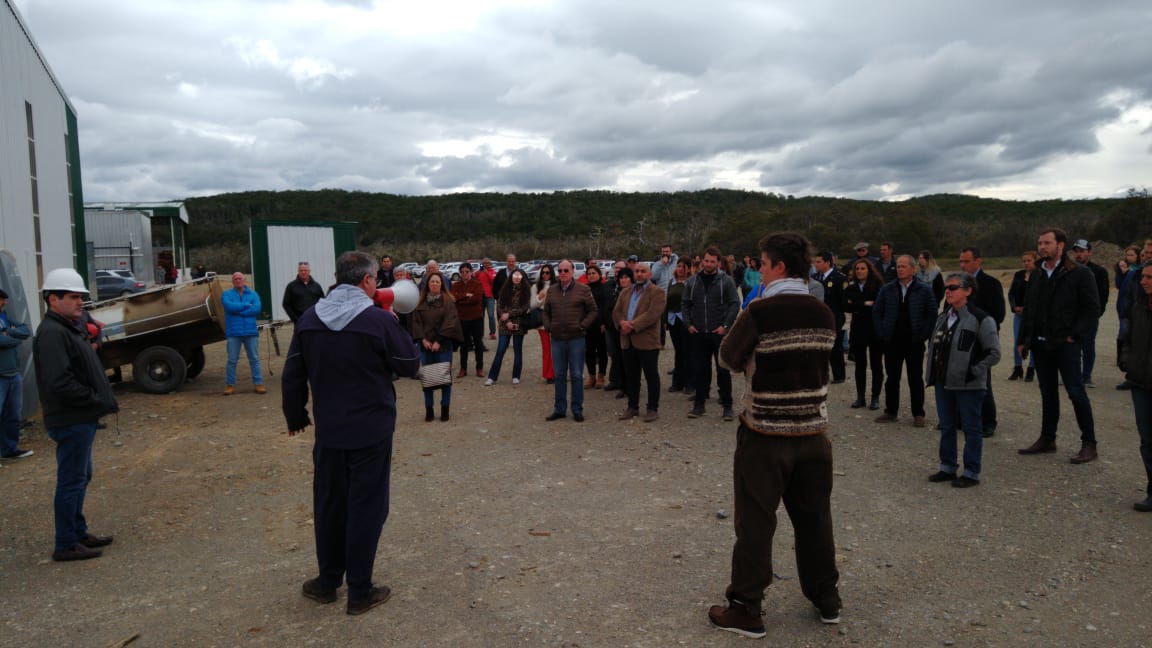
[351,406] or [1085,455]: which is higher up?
[351,406]

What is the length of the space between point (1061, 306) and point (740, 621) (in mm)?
4479

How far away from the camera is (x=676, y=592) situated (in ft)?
13.9

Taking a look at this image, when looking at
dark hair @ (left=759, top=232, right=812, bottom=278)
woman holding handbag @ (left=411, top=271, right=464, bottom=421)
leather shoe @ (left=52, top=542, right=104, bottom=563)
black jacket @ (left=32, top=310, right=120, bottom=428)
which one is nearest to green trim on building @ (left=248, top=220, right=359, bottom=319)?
woman holding handbag @ (left=411, top=271, right=464, bottom=421)

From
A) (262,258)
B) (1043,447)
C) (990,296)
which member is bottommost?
(1043,447)

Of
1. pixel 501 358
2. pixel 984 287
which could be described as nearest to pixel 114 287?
pixel 501 358

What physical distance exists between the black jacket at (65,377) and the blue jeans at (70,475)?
0.08 metres

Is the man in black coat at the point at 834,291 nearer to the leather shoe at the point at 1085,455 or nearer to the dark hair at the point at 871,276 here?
the dark hair at the point at 871,276

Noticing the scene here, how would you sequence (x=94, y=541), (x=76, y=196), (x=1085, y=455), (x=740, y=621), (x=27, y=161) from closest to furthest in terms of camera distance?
(x=740, y=621)
(x=94, y=541)
(x=1085, y=455)
(x=27, y=161)
(x=76, y=196)

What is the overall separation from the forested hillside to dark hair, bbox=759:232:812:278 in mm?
27894

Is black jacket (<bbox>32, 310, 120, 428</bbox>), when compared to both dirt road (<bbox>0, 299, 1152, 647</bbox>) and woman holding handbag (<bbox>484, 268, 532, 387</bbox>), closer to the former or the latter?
dirt road (<bbox>0, 299, 1152, 647</bbox>)

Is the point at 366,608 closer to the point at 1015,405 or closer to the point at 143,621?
the point at 143,621

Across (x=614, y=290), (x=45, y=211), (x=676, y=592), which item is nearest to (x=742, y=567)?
(x=676, y=592)

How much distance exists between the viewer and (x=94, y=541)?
16.7 ft

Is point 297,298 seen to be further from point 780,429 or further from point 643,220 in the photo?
point 643,220
